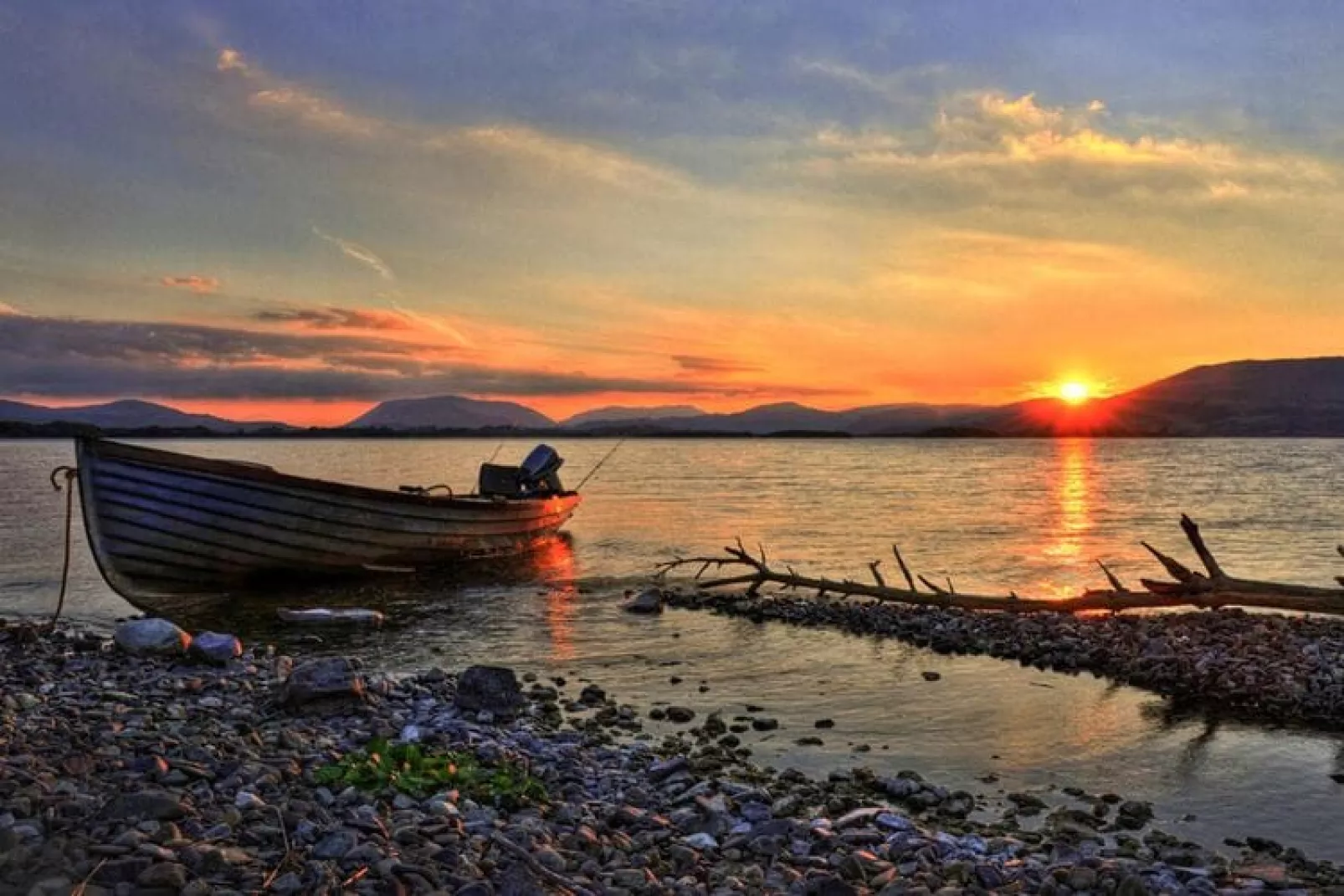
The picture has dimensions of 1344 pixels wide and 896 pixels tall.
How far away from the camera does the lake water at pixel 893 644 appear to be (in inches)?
374

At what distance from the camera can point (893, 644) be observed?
52.1 feet

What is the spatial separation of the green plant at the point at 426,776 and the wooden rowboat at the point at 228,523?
1276cm

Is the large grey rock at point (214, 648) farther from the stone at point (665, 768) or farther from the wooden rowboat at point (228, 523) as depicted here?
the wooden rowboat at point (228, 523)

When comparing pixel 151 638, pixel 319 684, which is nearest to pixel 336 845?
pixel 319 684

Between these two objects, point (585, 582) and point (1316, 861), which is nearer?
point (1316, 861)

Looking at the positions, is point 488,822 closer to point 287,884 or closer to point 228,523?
point 287,884

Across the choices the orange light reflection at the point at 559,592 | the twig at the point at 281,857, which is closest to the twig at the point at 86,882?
the twig at the point at 281,857

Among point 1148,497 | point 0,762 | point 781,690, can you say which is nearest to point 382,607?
point 781,690

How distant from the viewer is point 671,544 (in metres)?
32.8

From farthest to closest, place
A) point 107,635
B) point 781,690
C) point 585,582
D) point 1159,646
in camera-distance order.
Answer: point 585,582 < point 107,635 < point 1159,646 < point 781,690

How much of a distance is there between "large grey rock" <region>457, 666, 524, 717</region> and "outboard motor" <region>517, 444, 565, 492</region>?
19.3 metres

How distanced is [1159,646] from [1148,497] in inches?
1905

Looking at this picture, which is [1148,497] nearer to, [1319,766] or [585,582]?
[585,582]

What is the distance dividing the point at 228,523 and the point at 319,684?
1164 cm
